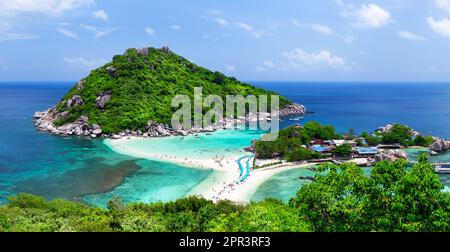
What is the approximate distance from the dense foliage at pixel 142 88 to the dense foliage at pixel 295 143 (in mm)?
27189

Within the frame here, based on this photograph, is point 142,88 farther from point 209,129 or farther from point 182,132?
point 182,132

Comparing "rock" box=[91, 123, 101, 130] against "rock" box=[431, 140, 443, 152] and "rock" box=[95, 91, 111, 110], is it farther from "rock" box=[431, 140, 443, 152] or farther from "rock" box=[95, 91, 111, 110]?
"rock" box=[431, 140, 443, 152]

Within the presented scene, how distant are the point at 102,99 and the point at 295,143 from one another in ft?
152

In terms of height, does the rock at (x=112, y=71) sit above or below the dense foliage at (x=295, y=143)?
above

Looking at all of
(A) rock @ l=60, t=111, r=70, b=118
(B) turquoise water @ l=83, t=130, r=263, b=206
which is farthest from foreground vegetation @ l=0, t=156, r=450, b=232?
(A) rock @ l=60, t=111, r=70, b=118

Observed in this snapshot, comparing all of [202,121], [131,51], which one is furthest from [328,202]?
[131,51]

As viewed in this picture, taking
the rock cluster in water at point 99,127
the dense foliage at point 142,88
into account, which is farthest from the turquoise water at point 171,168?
the dense foliage at point 142,88

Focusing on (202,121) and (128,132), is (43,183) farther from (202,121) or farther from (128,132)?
(202,121)

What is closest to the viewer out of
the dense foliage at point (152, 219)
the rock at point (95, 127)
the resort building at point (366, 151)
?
the dense foliage at point (152, 219)

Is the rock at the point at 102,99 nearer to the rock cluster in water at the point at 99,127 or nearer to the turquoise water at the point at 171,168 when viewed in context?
the rock cluster in water at the point at 99,127

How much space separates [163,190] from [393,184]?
26.4 meters

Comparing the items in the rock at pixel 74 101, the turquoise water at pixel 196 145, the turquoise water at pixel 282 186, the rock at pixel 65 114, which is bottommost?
the turquoise water at pixel 282 186

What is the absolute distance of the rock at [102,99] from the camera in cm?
7653

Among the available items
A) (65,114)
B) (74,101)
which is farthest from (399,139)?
(74,101)
